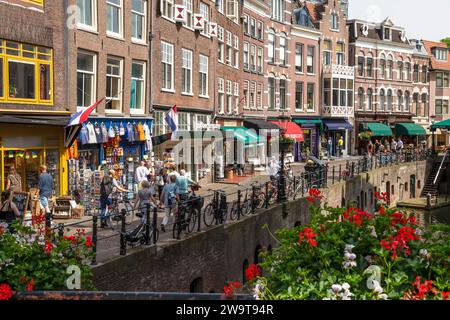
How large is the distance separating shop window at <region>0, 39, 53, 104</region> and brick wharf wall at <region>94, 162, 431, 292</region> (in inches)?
262

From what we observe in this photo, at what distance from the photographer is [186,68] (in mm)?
25734

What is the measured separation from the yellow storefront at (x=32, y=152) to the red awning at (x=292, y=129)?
2244 centimetres

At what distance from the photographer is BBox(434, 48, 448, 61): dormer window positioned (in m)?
55.8

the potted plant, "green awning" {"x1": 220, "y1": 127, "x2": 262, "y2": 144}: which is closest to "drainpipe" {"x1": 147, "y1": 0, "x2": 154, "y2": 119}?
the potted plant

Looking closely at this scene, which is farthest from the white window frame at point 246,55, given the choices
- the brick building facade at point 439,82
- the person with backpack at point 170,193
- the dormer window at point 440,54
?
the dormer window at point 440,54

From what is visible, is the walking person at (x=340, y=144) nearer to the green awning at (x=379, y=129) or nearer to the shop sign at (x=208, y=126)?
the green awning at (x=379, y=129)

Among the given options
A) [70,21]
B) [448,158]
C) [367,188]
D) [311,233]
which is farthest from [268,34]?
[311,233]

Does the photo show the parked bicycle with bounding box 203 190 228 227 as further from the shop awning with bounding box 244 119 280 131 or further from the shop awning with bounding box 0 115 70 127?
the shop awning with bounding box 244 119 280 131

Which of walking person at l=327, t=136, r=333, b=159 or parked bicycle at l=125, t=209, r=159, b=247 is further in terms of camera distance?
walking person at l=327, t=136, r=333, b=159

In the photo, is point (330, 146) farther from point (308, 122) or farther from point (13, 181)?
point (13, 181)

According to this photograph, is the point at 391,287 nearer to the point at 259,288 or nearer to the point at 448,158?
the point at 259,288

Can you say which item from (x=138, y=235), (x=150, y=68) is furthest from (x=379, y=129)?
(x=138, y=235)

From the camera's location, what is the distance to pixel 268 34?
128ft
